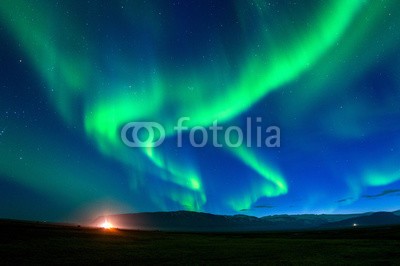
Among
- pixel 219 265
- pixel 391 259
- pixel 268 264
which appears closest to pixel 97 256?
pixel 219 265

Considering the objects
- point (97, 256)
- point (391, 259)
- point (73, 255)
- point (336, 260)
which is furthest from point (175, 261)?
point (391, 259)

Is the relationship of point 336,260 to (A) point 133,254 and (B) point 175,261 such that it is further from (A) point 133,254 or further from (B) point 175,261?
(A) point 133,254

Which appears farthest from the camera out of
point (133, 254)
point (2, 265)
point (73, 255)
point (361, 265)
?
point (133, 254)

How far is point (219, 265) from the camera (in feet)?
112

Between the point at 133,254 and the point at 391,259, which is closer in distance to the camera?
the point at 391,259

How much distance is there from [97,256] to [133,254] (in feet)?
15.7

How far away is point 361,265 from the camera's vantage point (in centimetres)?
3359

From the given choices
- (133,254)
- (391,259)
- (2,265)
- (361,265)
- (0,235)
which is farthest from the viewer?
(0,235)

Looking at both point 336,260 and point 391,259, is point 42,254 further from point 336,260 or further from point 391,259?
point 391,259

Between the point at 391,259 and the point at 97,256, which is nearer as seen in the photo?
the point at 391,259

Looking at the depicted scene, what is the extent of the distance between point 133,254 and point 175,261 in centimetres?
806

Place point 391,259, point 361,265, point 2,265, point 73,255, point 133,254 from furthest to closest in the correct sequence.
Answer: point 133,254 → point 73,255 → point 391,259 → point 361,265 → point 2,265

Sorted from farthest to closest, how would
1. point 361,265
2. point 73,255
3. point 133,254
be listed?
point 133,254 < point 73,255 < point 361,265

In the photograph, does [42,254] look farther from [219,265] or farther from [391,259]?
[391,259]
